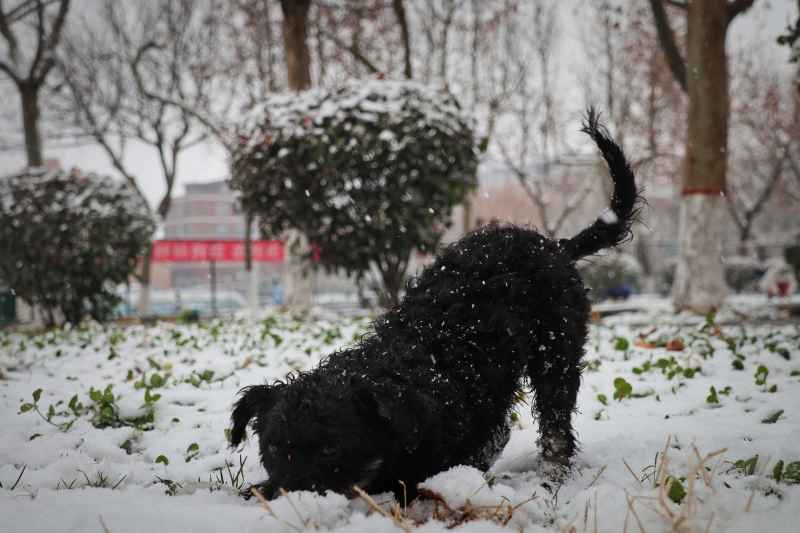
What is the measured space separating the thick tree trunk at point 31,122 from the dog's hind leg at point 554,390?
15.6 m

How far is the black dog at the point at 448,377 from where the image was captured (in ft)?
7.16

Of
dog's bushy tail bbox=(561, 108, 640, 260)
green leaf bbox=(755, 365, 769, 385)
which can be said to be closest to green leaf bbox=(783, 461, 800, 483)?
dog's bushy tail bbox=(561, 108, 640, 260)

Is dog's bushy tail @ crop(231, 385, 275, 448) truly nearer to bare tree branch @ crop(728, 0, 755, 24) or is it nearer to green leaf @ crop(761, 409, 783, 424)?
green leaf @ crop(761, 409, 783, 424)

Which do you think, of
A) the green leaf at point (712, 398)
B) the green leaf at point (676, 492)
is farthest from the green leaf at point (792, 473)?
the green leaf at point (712, 398)

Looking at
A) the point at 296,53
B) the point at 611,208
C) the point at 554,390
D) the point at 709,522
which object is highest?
the point at 296,53

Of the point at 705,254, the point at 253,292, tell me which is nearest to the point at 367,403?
the point at 705,254

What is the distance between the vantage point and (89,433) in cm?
350

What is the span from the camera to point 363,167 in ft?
28.2

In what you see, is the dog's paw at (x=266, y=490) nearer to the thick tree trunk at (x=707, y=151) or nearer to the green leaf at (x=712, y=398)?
the green leaf at (x=712, y=398)

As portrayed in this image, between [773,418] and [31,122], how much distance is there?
671 inches

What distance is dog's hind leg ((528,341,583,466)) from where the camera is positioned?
9.52 feet

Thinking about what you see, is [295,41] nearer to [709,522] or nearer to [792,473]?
[792,473]

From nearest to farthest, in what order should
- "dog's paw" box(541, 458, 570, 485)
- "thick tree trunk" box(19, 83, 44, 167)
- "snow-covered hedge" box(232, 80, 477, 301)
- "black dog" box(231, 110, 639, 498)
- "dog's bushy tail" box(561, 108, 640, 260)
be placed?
"black dog" box(231, 110, 639, 498) → "dog's paw" box(541, 458, 570, 485) → "dog's bushy tail" box(561, 108, 640, 260) → "snow-covered hedge" box(232, 80, 477, 301) → "thick tree trunk" box(19, 83, 44, 167)

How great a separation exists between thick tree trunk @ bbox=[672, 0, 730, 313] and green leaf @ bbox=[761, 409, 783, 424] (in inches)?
244
